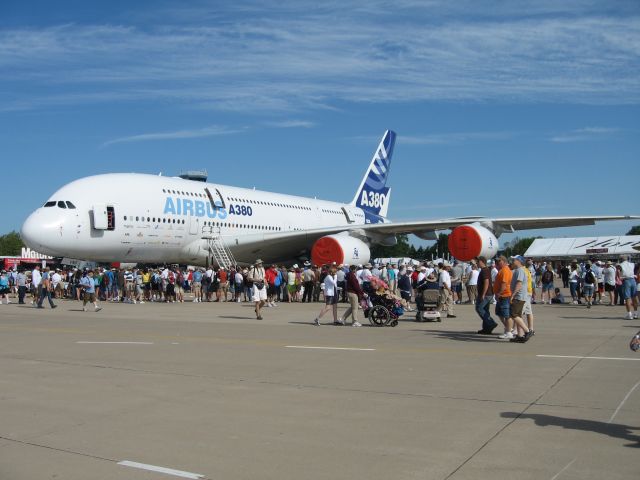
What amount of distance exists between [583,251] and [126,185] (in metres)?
53.4

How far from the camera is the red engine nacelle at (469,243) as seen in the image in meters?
25.6

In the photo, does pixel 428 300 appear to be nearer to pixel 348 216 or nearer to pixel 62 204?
pixel 62 204

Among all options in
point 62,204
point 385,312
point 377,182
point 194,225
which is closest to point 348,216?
point 377,182

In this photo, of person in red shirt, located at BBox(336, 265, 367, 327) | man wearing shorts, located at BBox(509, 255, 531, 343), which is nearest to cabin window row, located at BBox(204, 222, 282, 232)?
person in red shirt, located at BBox(336, 265, 367, 327)

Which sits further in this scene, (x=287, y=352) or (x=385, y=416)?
(x=287, y=352)

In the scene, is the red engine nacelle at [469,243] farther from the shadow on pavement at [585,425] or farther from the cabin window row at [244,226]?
the shadow on pavement at [585,425]

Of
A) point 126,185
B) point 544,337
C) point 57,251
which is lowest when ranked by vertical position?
point 544,337

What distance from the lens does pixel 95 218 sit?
2380cm

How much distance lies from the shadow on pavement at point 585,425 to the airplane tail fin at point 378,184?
3605 centimetres

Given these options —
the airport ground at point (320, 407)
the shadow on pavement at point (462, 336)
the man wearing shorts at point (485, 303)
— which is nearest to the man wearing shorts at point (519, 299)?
the airport ground at point (320, 407)

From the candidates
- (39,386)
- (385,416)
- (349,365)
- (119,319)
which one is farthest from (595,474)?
(119,319)

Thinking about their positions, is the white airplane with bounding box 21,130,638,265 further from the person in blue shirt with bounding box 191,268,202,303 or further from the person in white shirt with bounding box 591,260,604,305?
the person in white shirt with bounding box 591,260,604,305

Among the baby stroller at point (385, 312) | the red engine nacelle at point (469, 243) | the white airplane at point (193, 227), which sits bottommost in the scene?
the baby stroller at point (385, 312)

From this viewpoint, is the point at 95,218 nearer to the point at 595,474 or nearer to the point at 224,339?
the point at 224,339
